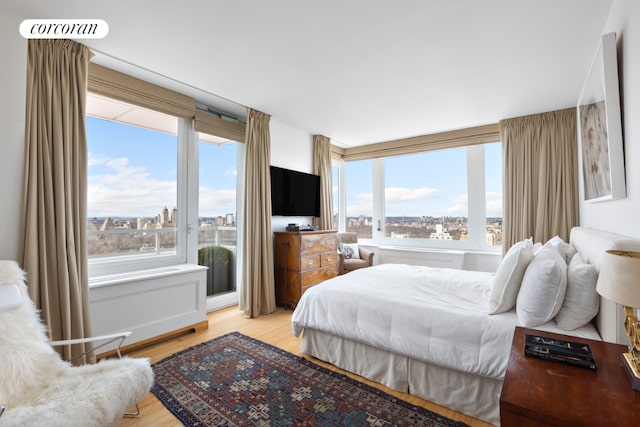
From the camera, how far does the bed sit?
1644mm

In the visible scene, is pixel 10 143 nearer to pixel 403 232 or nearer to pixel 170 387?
pixel 170 387

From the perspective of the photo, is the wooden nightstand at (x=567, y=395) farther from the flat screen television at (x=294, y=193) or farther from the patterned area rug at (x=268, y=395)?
the flat screen television at (x=294, y=193)

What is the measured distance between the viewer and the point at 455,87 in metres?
3.00

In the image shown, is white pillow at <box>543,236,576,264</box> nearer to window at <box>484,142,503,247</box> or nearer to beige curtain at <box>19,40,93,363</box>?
window at <box>484,142,503,247</box>

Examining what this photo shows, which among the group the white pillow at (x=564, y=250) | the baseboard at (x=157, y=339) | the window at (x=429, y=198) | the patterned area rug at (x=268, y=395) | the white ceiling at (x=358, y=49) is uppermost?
the white ceiling at (x=358, y=49)

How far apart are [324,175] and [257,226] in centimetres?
169

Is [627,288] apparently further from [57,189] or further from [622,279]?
[57,189]

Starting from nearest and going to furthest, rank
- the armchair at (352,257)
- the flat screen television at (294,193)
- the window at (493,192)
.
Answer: the flat screen television at (294,193), the window at (493,192), the armchair at (352,257)

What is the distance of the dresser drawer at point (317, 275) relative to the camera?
12.5ft

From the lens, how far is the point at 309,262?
3.89 meters

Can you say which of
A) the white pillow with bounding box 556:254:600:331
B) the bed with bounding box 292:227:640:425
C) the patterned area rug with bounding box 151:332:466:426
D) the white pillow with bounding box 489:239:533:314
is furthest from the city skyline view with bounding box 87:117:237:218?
the white pillow with bounding box 556:254:600:331

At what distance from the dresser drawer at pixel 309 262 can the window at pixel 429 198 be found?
6.07 ft

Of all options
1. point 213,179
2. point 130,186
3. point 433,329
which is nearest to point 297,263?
point 213,179

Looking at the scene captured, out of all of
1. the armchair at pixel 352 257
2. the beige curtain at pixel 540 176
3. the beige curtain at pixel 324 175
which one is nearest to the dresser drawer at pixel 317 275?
the armchair at pixel 352 257
